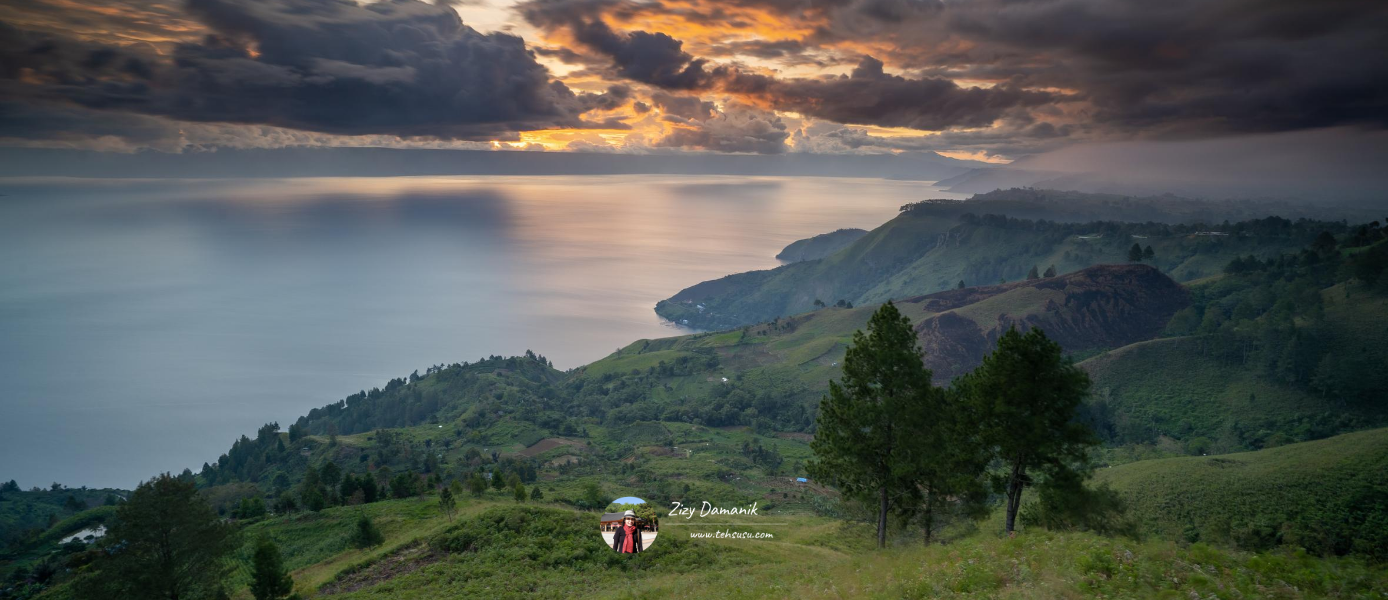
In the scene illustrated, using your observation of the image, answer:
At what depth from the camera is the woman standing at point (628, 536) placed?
2911 centimetres

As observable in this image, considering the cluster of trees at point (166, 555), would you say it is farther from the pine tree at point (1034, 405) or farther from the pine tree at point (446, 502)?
the pine tree at point (1034, 405)

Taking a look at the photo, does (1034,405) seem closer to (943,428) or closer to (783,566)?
(943,428)

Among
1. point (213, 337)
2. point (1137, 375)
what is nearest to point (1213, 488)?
point (1137, 375)

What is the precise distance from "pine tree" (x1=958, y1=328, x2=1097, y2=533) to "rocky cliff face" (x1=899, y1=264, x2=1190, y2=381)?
108 meters

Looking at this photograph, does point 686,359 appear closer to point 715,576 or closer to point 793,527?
point 793,527

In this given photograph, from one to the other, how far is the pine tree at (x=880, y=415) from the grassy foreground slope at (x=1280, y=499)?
2374cm

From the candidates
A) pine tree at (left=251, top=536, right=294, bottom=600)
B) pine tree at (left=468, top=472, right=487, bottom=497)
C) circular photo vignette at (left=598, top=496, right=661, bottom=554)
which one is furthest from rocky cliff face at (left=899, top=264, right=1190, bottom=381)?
pine tree at (left=251, top=536, right=294, bottom=600)

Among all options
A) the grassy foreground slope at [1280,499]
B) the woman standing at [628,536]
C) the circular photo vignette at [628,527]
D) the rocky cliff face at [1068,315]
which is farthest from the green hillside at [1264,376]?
the woman standing at [628,536]

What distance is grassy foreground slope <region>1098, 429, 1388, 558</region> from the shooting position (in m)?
34.9

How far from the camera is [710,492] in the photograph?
6794 cm

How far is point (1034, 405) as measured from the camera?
880 inches

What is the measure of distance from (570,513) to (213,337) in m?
220

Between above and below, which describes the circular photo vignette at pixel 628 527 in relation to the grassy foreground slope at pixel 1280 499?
above

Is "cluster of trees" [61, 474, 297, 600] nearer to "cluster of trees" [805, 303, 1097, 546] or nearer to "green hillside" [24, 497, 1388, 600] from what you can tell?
"green hillside" [24, 497, 1388, 600]
